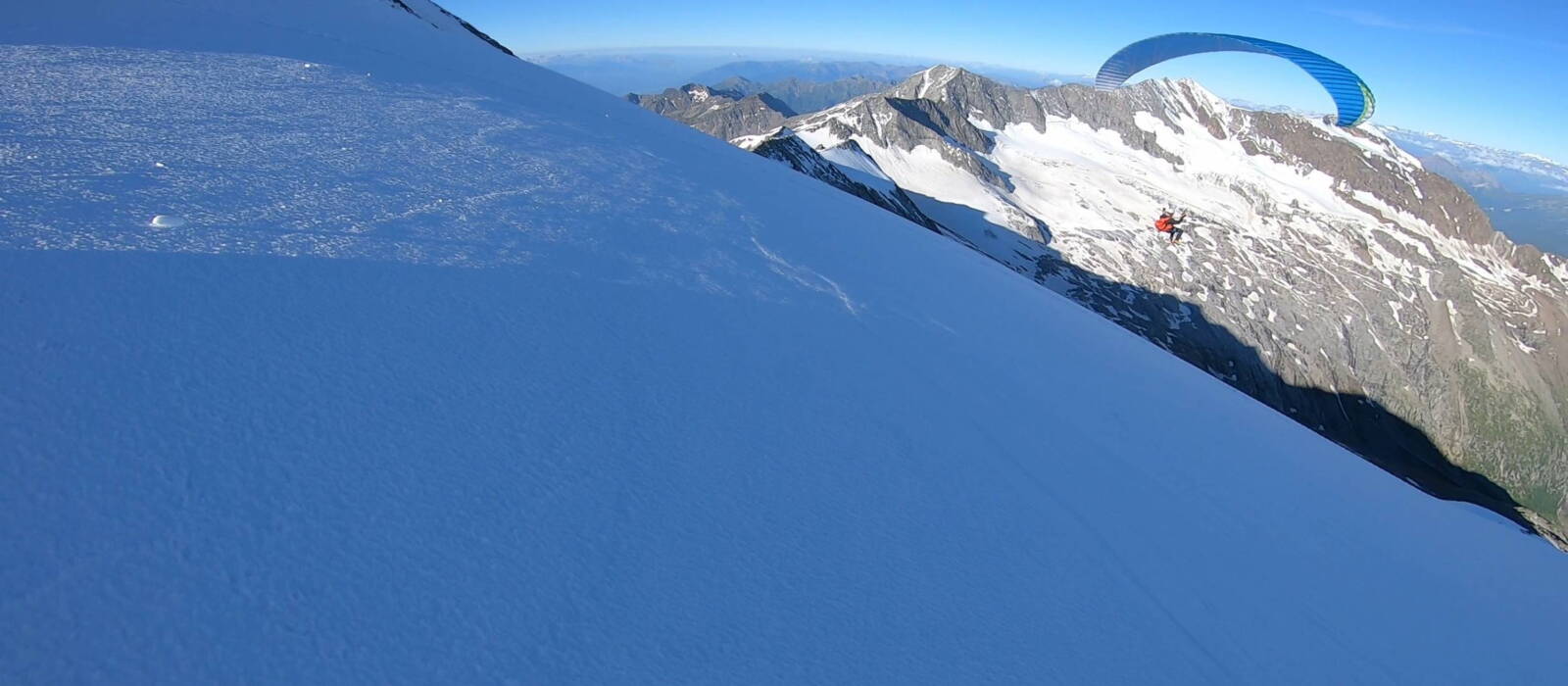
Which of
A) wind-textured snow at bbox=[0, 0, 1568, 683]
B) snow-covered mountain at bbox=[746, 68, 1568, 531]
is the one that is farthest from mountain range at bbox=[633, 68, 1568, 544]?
wind-textured snow at bbox=[0, 0, 1568, 683]

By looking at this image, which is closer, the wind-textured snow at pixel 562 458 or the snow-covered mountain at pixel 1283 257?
the wind-textured snow at pixel 562 458

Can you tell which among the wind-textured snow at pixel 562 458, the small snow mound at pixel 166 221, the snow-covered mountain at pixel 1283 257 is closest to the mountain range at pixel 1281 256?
the snow-covered mountain at pixel 1283 257

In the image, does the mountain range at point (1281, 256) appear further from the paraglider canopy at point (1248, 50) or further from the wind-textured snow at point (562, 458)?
the wind-textured snow at point (562, 458)

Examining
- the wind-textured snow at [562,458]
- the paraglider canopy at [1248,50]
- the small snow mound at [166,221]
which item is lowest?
the wind-textured snow at [562,458]

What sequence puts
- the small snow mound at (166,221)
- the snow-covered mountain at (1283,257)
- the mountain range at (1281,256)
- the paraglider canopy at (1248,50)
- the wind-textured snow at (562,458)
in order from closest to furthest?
the wind-textured snow at (562,458)
the small snow mound at (166,221)
the paraglider canopy at (1248,50)
the mountain range at (1281,256)
the snow-covered mountain at (1283,257)

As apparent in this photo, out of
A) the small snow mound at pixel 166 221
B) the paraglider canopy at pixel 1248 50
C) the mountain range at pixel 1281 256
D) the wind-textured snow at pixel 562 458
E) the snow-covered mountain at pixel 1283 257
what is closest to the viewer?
the wind-textured snow at pixel 562 458

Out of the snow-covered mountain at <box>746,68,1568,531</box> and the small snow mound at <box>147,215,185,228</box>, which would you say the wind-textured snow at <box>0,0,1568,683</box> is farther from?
the snow-covered mountain at <box>746,68,1568,531</box>
